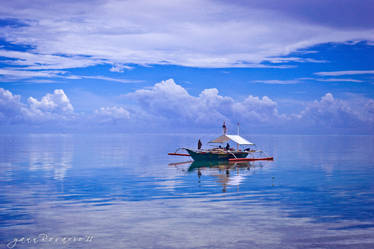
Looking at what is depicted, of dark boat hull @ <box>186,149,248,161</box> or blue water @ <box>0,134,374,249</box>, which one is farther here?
dark boat hull @ <box>186,149,248,161</box>

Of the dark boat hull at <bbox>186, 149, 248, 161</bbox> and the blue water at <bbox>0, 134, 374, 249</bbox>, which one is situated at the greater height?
the dark boat hull at <bbox>186, 149, 248, 161</bbox>

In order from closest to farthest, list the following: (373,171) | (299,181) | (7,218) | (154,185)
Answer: (7,218) < (154,185) < (299,181) < (373,171)

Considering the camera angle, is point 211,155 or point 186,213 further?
point 211,155

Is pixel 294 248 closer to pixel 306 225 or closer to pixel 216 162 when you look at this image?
pixel 306 225

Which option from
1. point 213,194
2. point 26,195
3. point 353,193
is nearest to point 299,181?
point 353,193

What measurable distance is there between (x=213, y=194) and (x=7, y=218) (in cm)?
1905

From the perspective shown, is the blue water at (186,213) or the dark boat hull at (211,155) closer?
the blue water at (186,213)

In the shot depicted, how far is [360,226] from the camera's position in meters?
26.3

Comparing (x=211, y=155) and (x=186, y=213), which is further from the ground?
(x=211, y=155)

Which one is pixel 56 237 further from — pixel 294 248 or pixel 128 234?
pixel 294 248

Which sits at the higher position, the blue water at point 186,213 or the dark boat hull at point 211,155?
the dark boat hull at point 211,155

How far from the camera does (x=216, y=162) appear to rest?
81.9 metres

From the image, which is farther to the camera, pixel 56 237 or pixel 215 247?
pixel 56 237

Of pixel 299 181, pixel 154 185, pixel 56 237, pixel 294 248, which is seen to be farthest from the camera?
pixel 299 181
